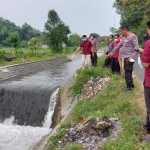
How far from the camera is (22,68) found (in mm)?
16703

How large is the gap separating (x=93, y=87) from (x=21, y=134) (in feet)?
9.71

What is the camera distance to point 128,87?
7051 millimetres

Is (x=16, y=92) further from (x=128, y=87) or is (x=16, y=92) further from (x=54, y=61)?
(x=54, y=61)

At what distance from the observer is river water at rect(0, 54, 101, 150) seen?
791cm

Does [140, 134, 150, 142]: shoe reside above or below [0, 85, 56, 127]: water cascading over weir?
above

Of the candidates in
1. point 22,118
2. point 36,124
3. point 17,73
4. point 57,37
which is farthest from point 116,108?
point 57,37

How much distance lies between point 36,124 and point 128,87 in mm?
3974

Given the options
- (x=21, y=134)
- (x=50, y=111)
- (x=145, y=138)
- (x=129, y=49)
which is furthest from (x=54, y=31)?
(x=145, y=138)

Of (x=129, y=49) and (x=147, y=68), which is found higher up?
(x=129, y=49)

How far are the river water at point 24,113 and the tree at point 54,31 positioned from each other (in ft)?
62.8

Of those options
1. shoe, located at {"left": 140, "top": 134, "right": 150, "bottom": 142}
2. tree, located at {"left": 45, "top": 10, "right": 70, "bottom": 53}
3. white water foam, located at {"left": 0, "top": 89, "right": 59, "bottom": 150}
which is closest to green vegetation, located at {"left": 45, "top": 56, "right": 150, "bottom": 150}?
shoe, located at {"left": 140, "top": 134, "right": 150, "bottom": 142}

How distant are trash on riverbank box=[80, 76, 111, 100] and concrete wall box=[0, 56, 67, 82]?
669 cm

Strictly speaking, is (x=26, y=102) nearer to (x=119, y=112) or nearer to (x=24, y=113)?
(x=24, y=113)

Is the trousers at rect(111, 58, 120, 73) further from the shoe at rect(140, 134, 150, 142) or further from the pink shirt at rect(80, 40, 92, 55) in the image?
the shoe at rect(140, 134, 150, 142)
